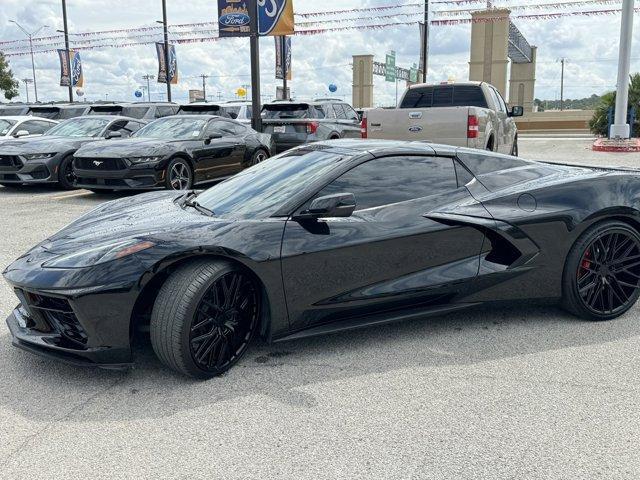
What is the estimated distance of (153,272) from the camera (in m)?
3.37

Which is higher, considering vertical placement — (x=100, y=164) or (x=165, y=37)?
(x=165, y=37)

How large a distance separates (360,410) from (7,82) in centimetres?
4149

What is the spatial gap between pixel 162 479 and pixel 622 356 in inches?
110

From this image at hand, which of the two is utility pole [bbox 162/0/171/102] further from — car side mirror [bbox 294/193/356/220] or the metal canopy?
car side mirror [bbox 294/193/356/220]

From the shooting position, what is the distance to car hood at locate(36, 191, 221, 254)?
141 inches

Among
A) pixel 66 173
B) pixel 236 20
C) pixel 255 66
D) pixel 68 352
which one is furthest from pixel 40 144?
pixel 68 352

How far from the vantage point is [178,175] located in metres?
10.2

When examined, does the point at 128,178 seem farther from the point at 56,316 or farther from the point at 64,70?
the point at 64,70

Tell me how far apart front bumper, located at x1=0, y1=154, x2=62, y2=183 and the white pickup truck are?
5.59 meters

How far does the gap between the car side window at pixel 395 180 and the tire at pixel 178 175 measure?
6414 mm

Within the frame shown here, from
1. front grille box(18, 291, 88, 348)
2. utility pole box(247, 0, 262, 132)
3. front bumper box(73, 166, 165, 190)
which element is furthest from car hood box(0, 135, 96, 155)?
front grille box(18, 291, 88, 348)

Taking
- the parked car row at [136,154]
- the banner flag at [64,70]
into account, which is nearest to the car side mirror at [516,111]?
the parked car row at [136,154]

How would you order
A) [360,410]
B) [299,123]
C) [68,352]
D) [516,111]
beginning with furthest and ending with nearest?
1. [299,123]
2. [516,111]
3. [68,352]
4. [360,410]

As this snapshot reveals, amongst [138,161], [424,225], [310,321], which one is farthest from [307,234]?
[138,161]
